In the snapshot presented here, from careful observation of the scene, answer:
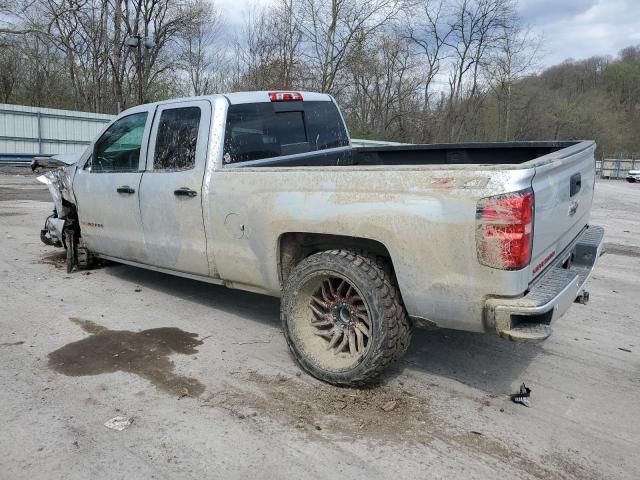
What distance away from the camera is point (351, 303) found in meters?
3.53

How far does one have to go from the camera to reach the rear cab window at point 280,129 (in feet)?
14.7

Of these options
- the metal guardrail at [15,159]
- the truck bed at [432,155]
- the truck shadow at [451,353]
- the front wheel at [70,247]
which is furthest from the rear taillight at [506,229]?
the metal guardrail at [15,159]

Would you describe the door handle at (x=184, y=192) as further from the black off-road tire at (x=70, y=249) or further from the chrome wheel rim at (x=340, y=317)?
the black off-road tire at (x=70, y=249)

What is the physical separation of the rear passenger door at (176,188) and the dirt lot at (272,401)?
65 cm

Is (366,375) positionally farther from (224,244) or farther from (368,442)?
(224,244)

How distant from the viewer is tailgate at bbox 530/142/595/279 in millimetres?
2961

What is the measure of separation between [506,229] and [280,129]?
2.69 m

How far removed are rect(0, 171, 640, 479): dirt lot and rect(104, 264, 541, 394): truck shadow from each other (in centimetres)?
2

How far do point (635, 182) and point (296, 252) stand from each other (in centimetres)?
3485

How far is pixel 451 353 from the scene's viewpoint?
13.8ft

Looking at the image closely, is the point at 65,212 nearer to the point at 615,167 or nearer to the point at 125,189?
the point at 125,189

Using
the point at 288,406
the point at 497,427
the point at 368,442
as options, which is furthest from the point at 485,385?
the point at 288,406

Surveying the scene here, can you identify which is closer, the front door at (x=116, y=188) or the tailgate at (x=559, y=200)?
the tailgate at (x=559, y=200)

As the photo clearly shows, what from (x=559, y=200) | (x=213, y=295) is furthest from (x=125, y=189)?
(x=559, y=200)
